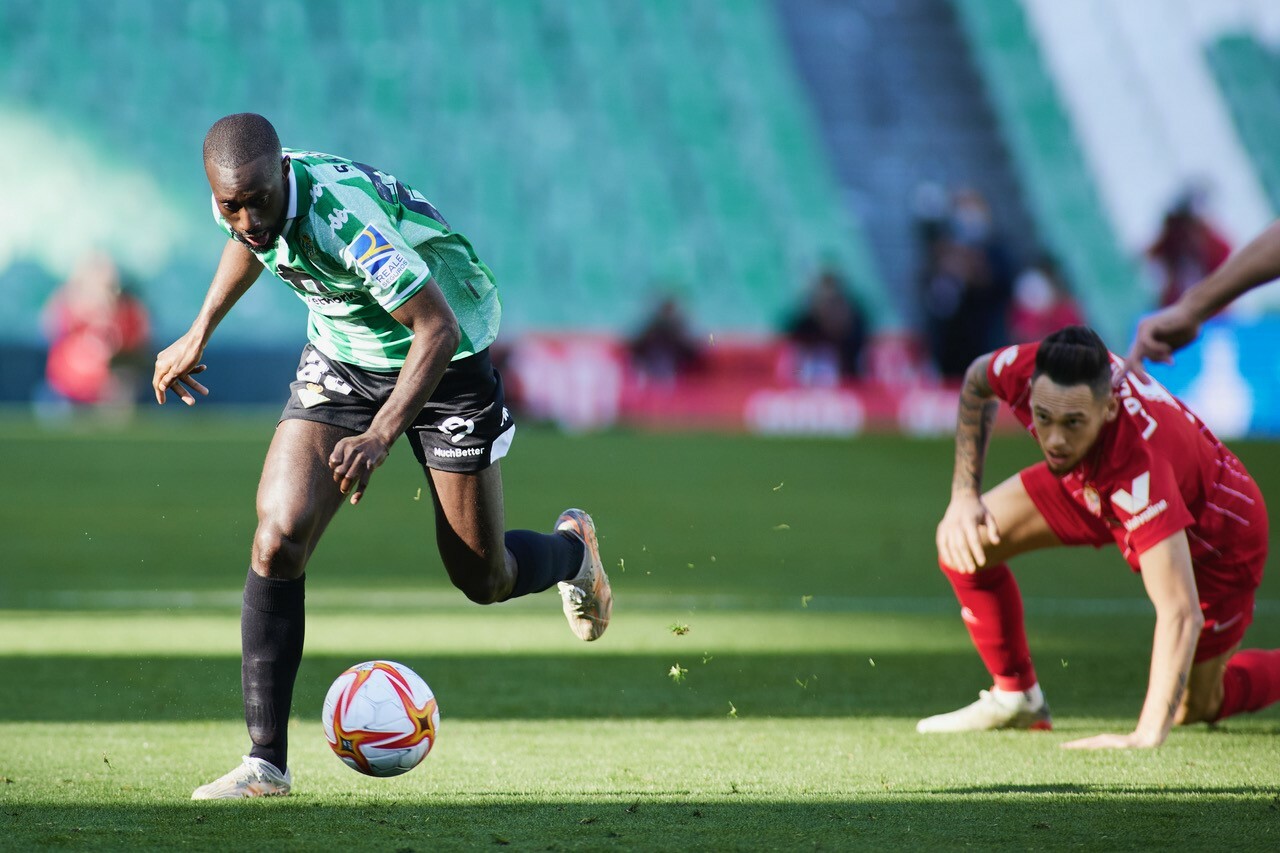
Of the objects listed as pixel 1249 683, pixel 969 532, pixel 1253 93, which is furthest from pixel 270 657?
pixel 1253 93

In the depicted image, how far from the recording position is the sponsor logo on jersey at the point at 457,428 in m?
4.82

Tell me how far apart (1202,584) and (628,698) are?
6.19ft

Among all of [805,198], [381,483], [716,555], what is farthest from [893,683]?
[805,198]

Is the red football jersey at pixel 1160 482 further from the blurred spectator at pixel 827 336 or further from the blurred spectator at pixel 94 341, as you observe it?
the blurred spectator at pixel 94 341

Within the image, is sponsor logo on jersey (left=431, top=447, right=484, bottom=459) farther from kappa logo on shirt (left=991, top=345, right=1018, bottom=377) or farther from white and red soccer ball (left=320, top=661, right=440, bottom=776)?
kappa logo on shirt (left=991, top=345, right=1018, bottom=377)

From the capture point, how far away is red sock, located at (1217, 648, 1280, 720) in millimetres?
5250

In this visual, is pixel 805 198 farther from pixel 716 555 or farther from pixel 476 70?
pixel 716 555

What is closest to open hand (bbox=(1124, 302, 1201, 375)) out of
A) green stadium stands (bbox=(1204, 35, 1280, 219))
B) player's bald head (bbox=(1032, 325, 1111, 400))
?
player's bald head (bbox=(1032, 325, 1111, 400))

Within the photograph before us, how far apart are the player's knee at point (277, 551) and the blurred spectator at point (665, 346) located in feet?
47.0

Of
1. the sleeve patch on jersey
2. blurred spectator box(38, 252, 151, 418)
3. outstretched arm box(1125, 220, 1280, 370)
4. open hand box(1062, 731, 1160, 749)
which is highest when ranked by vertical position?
blurred spectator box(38, 252, 151, 418)

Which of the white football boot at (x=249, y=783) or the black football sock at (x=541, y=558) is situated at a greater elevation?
the black football sock at (x=541, y=558)

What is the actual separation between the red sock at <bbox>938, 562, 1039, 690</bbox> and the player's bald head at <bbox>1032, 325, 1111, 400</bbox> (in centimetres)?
76

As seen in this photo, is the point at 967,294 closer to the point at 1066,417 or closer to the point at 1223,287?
the point at 1066,417

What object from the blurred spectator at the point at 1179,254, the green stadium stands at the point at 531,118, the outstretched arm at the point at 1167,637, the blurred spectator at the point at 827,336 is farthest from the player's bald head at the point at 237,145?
the green stadium stands at the point at 531,118
